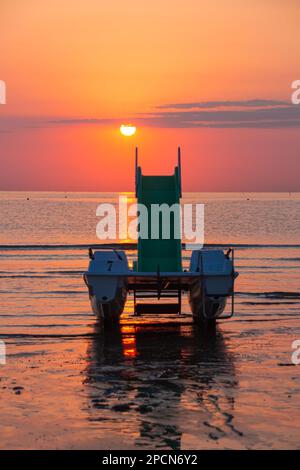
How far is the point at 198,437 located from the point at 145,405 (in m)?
1.72

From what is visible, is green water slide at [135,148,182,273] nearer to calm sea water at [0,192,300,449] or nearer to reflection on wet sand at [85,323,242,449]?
calm sea water at [0,192,300,449]

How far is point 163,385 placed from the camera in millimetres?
13273

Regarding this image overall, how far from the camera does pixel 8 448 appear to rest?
32.5ft

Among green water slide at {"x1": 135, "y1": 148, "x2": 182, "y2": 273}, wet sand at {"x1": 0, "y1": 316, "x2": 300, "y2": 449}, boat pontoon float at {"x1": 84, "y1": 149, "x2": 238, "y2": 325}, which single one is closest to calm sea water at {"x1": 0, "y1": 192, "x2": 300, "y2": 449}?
wet sand at {"x1": 0, "y1": 316, "x2": 300, "y2": 449}

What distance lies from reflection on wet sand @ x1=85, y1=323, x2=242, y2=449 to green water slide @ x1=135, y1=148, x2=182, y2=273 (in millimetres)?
2944

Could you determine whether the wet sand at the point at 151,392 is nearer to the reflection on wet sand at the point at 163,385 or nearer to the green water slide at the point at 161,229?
the reflection on wet sand at the point at 163,385

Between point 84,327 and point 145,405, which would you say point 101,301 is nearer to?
point 84,327

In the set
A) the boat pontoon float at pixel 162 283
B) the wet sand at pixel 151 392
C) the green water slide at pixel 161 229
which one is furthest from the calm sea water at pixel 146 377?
the green water slide at pixel 161 229

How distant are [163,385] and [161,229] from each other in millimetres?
9424

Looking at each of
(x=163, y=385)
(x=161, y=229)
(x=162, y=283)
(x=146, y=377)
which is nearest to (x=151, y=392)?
(x=163, y=385)

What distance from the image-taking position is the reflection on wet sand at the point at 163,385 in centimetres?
1070

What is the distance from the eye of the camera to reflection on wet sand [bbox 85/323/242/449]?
10.7 m

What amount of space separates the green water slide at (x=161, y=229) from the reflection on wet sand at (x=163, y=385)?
2.94 meters

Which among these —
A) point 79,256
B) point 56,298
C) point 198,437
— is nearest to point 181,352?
point 198,437
